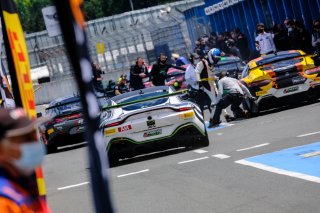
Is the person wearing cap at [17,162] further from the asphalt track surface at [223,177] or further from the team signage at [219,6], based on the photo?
the team signage at [219,6]

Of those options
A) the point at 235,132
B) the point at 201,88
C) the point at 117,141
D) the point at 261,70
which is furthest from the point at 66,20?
the point at 201,88

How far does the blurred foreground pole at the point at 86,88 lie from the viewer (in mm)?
3135

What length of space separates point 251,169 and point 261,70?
27.8 ft

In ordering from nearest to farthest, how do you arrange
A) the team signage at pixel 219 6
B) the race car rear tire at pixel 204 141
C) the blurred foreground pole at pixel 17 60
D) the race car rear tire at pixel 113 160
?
the blurred foreground pole at pixel 17 60 < the race car rear tire at pixel 113 160 < the race car rear tire at pixel 204 141 < the team signage at pixel 219 6

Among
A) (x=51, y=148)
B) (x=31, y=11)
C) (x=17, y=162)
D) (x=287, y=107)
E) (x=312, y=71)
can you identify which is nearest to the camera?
(x=17, y=162)

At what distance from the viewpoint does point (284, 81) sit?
19.4m

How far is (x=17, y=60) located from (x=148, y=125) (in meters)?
10.1

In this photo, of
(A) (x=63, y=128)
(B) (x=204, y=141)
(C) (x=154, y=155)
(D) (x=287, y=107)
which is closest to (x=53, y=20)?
(B) (x=204, y=141)

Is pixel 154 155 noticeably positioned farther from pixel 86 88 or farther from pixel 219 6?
pixel 219 6

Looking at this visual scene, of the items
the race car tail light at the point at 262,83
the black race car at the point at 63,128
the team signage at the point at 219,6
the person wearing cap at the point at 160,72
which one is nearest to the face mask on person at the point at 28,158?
the race car tail light at the point at 262,83

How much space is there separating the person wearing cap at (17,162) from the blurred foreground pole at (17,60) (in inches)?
48.7

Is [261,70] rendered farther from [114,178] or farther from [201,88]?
[114,178]

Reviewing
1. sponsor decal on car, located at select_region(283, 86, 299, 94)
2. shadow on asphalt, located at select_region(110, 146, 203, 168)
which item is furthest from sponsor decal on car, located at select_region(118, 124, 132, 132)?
sponsor decal on car, located at select_region(283, 86, 299, 94)

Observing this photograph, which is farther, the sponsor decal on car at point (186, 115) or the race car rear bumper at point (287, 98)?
the race car rear bumper at point (287, 98)
